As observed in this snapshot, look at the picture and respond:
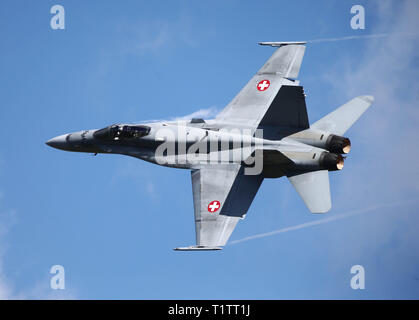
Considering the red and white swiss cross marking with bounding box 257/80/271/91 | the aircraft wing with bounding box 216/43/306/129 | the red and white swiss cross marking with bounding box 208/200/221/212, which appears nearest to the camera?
the red and white swiss cross marking with bounding box 208/200/221/212

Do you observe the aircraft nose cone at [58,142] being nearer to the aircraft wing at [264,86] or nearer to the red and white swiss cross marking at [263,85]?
the aircraft wing at [264,86]

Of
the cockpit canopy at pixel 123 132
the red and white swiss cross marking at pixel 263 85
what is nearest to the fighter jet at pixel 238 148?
the cockpit canopy at pixel 123 132

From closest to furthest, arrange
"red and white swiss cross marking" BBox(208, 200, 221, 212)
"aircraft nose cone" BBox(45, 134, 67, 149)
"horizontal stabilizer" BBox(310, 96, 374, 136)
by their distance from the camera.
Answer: "red and white swiss cross marking" BBox(208, 200, 221, 212) < "horizontal stabilizer" BBox(310, 96, 374, 136) < "aircraft nose cone" BBox(45, 134, 67, 149)

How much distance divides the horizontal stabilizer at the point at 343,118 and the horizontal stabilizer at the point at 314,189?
1659 mm

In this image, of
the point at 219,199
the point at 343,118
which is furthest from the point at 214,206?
the point at 343,118

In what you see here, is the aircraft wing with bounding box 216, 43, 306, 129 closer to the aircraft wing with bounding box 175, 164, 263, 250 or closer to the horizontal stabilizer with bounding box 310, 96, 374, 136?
the horizontal stabilizer with bounding box 310, 96, 374, 136

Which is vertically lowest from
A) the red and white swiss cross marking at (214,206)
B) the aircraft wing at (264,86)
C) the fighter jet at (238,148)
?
the red and white swiss cross marking at (214,206)

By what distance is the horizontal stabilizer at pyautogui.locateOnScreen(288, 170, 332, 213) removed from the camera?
2820 centimetres

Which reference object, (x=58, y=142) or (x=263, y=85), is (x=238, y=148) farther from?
(x=58, y=142)

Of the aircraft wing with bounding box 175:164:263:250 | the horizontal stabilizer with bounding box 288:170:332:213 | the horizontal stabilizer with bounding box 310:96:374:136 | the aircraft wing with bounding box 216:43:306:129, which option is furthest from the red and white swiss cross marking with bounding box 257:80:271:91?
the horizontal stabilizer with bounding box 288:170:332:213

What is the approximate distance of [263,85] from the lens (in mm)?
31625

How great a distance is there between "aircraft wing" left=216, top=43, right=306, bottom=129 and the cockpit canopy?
241cm

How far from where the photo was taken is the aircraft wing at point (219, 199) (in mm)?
28281

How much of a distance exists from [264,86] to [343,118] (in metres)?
3.02
